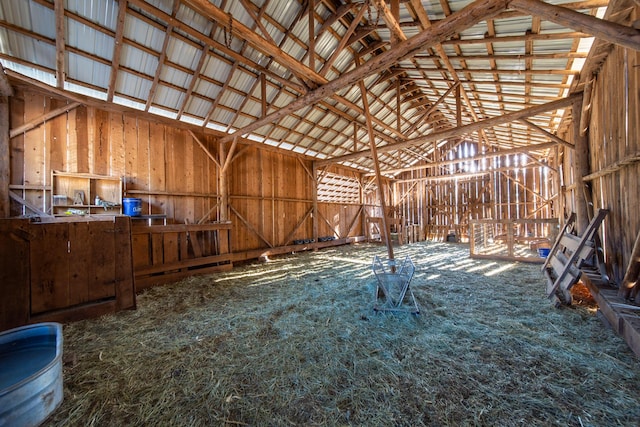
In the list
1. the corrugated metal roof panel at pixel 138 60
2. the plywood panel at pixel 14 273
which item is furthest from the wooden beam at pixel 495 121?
the plywood panel at pixel 14 273

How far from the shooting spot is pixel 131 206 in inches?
210

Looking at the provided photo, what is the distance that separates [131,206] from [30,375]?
433 centimetres

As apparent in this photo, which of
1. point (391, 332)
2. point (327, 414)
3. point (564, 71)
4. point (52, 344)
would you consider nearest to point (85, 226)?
point (52, 344)

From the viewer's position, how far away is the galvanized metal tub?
4.57 ft

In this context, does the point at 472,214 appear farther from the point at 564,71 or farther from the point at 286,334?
the point at 286,334

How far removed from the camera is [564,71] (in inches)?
181

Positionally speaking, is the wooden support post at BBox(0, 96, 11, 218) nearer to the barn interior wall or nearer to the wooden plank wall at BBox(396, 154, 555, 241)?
the barn interior wall

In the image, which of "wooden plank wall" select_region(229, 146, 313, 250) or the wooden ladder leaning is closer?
the wooden ladder leaning

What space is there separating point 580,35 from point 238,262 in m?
9.06

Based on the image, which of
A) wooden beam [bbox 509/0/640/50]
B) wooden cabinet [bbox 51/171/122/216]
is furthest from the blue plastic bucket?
wooden beam [bbox 509/0/640/50]

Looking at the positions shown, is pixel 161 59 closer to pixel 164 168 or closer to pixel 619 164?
pixel 164 168

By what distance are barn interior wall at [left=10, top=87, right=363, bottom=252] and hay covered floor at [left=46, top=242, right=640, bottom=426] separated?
3.27m

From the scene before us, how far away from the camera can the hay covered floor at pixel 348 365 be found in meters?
1.74

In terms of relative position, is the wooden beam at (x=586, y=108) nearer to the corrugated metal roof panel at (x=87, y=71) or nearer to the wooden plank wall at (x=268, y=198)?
the wooden plank wall at (x=268, y=198)
